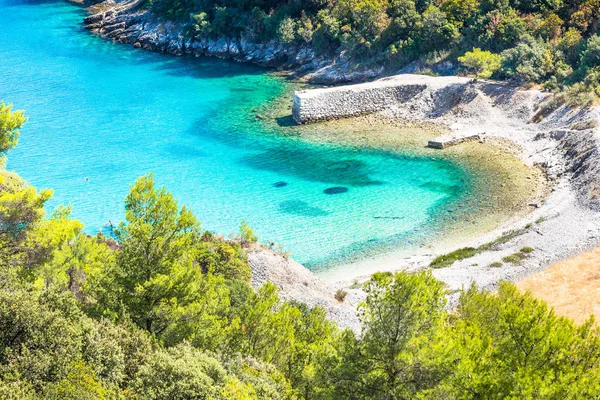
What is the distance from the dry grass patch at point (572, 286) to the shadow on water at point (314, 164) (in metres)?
18.4

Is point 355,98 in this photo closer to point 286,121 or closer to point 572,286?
point 286,121

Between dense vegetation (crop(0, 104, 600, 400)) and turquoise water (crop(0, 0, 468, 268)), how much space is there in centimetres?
1997

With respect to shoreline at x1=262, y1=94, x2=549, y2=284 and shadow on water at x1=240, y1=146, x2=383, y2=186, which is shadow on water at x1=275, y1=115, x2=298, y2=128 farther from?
shadow on water at x1=240, y1=146, x2=383, y2=186

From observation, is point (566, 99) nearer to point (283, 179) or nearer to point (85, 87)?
point (283, 179)

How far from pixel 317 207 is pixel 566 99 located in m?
27.4

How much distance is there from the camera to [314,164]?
189ft

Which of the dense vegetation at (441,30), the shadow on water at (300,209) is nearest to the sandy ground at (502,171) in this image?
the dense vegetation at (441,30)

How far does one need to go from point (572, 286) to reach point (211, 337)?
23.7 metres

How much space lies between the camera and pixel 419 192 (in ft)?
168

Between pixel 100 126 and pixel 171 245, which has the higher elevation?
pixel 171 245

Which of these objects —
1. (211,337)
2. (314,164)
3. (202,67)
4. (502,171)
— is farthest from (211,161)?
(211,337)

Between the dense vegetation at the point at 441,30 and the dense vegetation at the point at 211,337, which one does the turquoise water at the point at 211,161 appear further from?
the dense vegetation at the point at 211,337

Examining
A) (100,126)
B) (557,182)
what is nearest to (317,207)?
(557,182)

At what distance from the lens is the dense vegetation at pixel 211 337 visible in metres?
17.4
